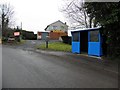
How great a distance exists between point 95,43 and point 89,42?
0.99 meters

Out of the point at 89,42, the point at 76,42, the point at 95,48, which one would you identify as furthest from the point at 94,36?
the point at 76,42

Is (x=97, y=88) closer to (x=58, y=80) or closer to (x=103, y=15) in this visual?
(x=58, y=80)

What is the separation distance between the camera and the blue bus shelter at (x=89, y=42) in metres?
20.6

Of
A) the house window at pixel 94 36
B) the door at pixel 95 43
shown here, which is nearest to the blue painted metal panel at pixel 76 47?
the door at pixel 95 43

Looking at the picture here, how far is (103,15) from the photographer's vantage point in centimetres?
1809

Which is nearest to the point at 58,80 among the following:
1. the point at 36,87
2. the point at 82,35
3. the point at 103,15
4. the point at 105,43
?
the point at 36,87

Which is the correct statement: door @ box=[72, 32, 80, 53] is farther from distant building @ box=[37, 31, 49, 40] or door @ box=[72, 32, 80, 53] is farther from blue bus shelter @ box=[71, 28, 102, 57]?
distant building @ box=[37, 31, 49, 40]

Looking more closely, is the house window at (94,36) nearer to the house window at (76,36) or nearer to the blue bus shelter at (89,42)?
the blue bus shelter at (89,42)

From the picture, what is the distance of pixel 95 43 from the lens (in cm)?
2098

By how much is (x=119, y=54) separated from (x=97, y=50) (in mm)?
3332

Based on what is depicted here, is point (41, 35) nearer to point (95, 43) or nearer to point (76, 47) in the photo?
point (76, 47)

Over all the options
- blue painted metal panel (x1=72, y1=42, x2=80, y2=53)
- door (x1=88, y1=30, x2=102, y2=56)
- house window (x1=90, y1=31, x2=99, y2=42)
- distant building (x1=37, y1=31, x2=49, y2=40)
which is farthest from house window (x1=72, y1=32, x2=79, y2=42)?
distant building (x1=37, y1=31, x2=49, y2=40)

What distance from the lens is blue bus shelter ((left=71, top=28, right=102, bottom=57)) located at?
67.6ft

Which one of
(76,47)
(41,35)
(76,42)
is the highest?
(41,35)
